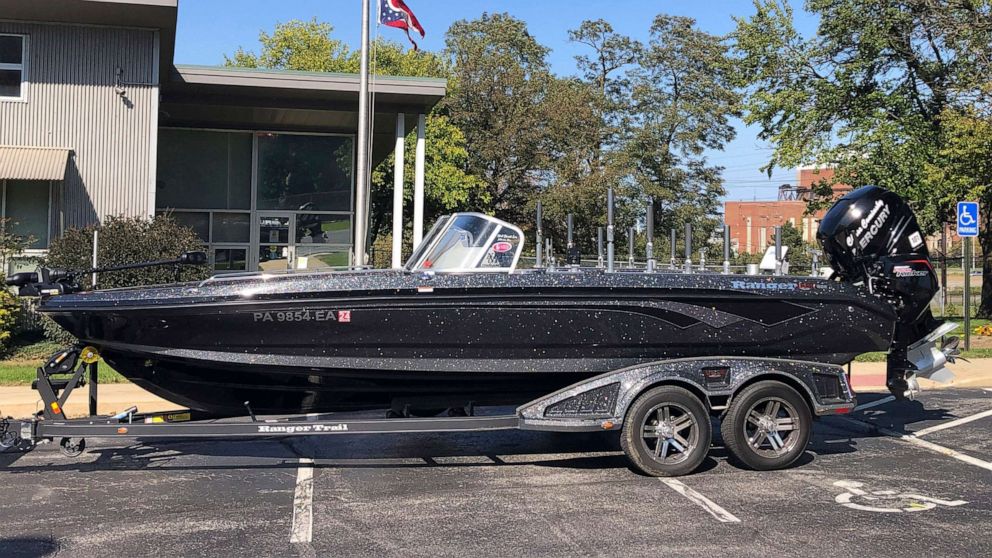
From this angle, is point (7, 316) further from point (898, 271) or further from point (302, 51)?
point (302, 51)

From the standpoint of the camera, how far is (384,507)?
6.18 m

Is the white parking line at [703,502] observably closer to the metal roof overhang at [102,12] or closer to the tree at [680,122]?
the metal roof overhang at [102,12]

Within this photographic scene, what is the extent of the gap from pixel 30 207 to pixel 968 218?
1664cm

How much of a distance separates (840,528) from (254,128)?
19197 millimetres

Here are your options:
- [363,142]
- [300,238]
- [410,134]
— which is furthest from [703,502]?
[410,134]

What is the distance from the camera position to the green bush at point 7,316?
1380cm

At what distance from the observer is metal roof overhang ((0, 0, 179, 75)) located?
51.2 ft

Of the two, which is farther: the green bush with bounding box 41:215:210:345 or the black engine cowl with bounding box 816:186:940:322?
the green bush with bounding box 41:215:210:345

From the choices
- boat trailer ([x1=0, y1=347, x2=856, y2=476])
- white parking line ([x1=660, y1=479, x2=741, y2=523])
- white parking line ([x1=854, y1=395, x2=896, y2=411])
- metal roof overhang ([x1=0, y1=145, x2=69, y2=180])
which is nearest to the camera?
white parking line ([x1=660, y1=479, x2=741, y2=523])

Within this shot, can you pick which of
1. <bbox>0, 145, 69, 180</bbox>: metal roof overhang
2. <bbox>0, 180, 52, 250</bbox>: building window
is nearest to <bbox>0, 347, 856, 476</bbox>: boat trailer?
<bbox>0, 145, 69, 180</bbox>: metal roof overhang

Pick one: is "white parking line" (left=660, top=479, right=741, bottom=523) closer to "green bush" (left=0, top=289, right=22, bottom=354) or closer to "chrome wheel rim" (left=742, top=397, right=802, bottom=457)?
"chrome wheel rim" (left=742, top=397, right=802, bottom=457)

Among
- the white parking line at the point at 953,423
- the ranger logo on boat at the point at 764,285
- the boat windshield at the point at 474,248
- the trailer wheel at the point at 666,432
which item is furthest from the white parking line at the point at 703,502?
the white parking line at the point at 953,423

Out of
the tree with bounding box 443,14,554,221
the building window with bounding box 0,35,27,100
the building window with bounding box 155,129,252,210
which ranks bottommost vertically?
the building window with bounding box 155,129,252,210

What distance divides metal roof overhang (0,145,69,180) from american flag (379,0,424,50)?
6.38 m
